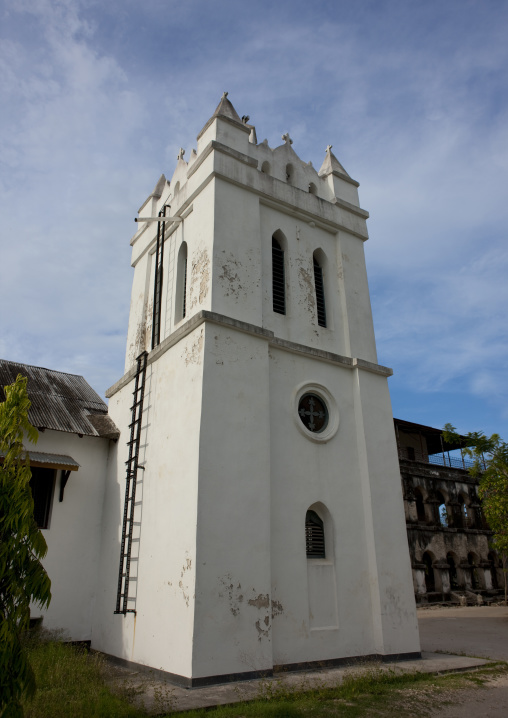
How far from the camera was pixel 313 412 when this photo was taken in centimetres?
1141

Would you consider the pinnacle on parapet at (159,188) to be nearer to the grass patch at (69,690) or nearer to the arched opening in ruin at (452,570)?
the grass patch at (69,690)

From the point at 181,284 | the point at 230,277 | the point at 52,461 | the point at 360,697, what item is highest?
the point at 181,284

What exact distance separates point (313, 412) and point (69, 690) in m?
6.64

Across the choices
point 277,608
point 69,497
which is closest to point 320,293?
point 277,608

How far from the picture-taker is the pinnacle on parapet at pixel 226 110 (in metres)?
12.6

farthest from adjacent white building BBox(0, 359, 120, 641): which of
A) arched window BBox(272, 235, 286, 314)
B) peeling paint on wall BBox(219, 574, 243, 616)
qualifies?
arched window BBox(272, 235, 286, 314)

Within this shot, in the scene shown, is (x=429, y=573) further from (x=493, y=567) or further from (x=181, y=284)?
(x=181, y=284)

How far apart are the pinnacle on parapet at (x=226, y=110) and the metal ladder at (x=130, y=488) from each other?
604 centimetres

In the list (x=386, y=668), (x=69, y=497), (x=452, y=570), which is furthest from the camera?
(x=452, y=570)

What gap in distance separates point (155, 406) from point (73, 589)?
453 centimetres

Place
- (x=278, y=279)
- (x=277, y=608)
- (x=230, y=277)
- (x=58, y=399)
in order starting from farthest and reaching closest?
(x=58, y=399)
(x=278, y=279)
(x=230, y=277)
(x=277, y=608)

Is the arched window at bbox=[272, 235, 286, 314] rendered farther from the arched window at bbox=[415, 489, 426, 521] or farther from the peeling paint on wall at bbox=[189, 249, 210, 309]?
the arched window at bbox=[415, 489, 426, 521]

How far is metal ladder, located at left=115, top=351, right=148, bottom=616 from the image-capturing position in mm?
10338

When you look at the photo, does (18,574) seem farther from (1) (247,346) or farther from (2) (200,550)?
(1) (247,346)
